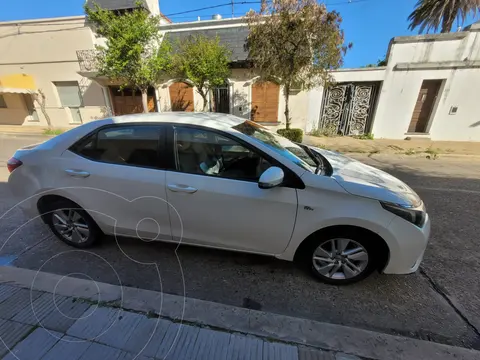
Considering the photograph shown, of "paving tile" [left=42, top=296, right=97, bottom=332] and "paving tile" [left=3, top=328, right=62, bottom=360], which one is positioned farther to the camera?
"paving tile" [left=42, top=296, right=97, bottom=332]

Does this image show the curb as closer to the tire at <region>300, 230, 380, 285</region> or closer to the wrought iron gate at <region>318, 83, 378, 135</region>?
the tire at <region>300, 230, 380, 285</region>

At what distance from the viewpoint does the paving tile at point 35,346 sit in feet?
4.99

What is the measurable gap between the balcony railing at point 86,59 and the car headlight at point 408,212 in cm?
1560

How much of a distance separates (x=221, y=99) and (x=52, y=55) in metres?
10.9

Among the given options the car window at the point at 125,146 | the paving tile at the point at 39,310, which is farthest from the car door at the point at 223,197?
the paving tile at the point at 39,310

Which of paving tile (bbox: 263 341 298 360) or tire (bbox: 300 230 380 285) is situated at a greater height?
tire (bbox: 300 230 380 285)

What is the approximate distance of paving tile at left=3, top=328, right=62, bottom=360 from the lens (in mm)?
1522

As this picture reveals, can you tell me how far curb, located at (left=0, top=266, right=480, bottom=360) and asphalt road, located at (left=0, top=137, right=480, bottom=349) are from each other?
0.16m

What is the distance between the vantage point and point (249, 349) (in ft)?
5.15

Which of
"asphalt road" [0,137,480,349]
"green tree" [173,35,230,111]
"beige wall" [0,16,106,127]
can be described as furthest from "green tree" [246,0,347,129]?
"beige wall" [0,16,106,127]

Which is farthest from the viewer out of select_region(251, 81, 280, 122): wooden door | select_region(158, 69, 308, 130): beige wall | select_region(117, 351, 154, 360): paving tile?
select_region(251, 81, 280, 122): wooden door

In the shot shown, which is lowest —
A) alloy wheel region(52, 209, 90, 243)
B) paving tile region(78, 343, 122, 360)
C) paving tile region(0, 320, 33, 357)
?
paving tile region(0, 320, 33, 357)

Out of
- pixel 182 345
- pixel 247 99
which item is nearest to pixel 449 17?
pixel 247 99

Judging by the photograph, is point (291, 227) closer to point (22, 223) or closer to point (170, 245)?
point (170, 245)
